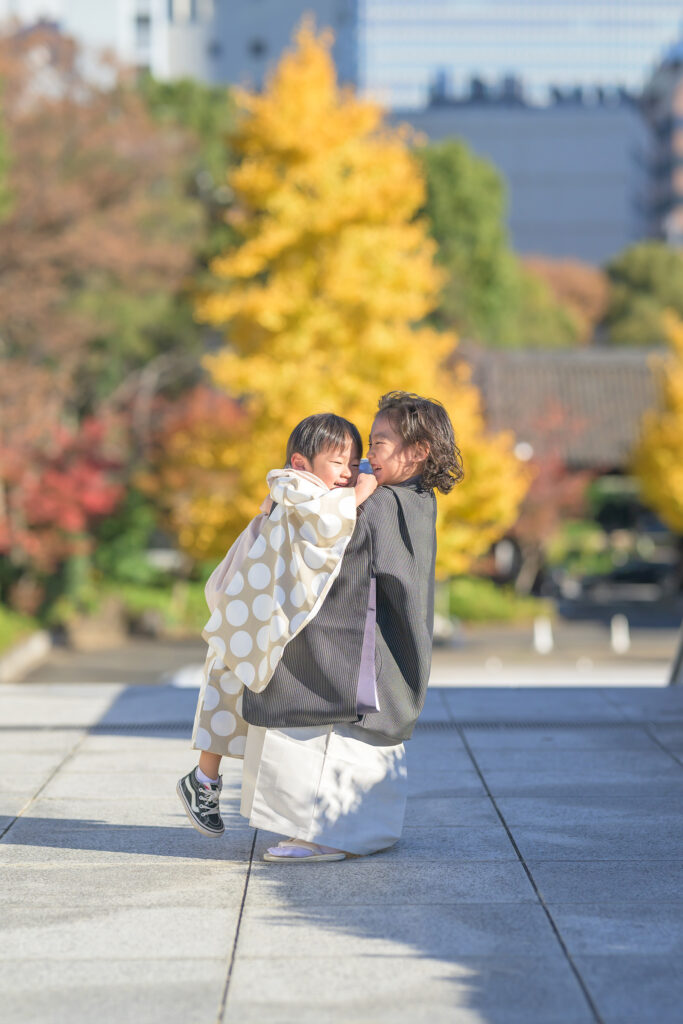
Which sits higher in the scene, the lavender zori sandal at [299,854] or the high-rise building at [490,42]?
the high-rise building at [490,42]

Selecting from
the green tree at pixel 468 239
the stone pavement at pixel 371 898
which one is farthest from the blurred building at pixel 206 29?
the stone pavement at pixel 371 898

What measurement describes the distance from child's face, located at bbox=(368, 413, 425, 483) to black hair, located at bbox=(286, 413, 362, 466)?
3.4 inches

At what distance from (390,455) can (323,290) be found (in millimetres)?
13344

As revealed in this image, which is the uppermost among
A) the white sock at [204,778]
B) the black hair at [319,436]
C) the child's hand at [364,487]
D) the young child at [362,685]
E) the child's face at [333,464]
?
the black hair at [319,436]

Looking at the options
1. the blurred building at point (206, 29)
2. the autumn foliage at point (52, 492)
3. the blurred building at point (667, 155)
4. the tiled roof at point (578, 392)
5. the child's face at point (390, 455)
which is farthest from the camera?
the blurred building at point (667, 155)

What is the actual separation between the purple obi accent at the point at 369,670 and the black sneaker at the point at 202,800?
→ 60 cm

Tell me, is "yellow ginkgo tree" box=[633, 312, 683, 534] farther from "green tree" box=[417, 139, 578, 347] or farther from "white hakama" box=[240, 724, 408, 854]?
"white hakama" box=[240, 724, 408, 854]

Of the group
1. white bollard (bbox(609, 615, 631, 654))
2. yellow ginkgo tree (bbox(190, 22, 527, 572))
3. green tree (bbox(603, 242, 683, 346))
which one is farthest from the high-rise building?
yellow ginkgo tree (bbox(190, 22, 527, 572))

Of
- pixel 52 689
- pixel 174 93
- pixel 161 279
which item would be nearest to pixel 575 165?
pixel 174 93

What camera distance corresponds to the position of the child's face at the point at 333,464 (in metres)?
4.14

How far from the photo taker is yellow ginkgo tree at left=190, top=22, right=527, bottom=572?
16.8 m

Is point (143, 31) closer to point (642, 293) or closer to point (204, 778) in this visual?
point (642, 293)

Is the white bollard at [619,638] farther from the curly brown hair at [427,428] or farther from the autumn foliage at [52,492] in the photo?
the curly brown hair at [427,428]

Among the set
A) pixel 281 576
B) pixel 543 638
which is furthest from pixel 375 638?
pixel 543 638
